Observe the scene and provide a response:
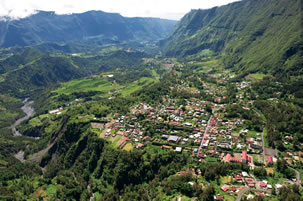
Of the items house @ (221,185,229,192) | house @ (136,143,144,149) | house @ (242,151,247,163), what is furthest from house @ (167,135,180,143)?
house @ (221,185,229,192)

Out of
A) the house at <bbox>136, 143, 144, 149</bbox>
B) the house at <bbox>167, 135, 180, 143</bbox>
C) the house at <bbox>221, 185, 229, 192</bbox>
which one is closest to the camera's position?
the house at <bbox>221, 185, 229, 192</bbox>

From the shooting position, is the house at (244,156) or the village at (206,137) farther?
the house at (244,156)

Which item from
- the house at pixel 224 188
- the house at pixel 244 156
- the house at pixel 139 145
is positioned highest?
the house at pixel 224 188

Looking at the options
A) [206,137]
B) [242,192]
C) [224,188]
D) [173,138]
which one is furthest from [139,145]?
[242,192]

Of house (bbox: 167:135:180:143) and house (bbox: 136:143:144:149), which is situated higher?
house (bbox: 167:135:180:143)

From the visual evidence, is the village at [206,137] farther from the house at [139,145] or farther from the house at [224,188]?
the house at [139,145]

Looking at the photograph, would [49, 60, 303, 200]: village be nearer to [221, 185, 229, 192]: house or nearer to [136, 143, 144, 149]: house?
[221, 185, 229, 192]: house

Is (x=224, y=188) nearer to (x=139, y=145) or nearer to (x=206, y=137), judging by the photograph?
(x=206, y=137)

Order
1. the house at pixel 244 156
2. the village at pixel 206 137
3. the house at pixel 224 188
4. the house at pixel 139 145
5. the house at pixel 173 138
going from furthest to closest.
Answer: the house at pixel 173 138
the house at pixel 139 145
the house at pixel 244 156
the village at pixel 206 137
the house at pixel 224 188

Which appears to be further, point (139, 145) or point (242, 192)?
point (139, 145)

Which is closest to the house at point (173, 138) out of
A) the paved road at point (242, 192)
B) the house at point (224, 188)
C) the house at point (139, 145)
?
the house at point (139, 145)

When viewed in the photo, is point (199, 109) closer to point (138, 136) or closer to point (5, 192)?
point (138, 136)
